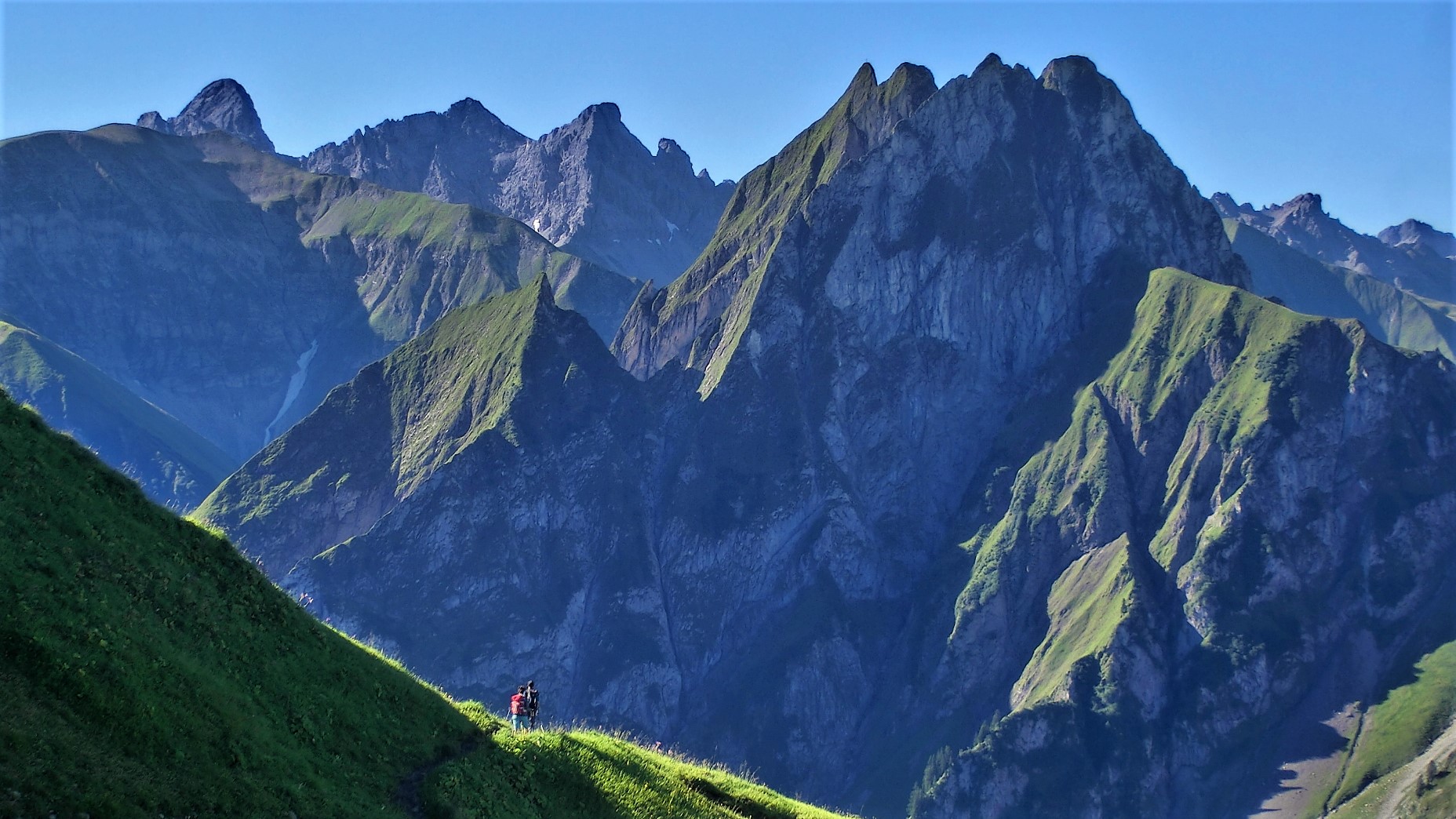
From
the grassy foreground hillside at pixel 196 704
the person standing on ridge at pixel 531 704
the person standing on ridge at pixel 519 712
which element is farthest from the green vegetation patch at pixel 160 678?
the person standing on ridge at pixel 531 704

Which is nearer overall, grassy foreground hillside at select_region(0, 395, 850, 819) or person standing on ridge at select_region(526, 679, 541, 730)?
grassy foreground hillside at select_region(0, 395, 850, 819)

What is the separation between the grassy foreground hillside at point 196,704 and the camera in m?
39.9

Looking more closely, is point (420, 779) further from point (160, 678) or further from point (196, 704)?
point (160, 678)

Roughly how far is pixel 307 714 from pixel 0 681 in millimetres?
12976

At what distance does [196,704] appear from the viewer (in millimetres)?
44688

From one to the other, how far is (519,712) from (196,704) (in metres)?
21.5

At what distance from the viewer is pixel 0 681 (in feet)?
129

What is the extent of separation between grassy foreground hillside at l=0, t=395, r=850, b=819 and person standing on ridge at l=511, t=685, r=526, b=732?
0.86m

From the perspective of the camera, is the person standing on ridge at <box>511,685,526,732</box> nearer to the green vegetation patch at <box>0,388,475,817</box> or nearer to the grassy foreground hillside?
the grassy foreground hillside

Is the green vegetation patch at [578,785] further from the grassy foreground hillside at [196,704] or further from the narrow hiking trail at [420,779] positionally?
the narrow hiking trail at [420,779]

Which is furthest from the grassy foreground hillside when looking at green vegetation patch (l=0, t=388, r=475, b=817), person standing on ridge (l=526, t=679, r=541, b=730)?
person standing on ridge (l=526, t=679, r=541, b=730)

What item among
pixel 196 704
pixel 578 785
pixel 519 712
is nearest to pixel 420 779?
pixel 578 785

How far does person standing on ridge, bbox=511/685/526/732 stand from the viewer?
63.9 metres

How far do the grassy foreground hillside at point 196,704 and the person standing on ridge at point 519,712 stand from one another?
0.86m
